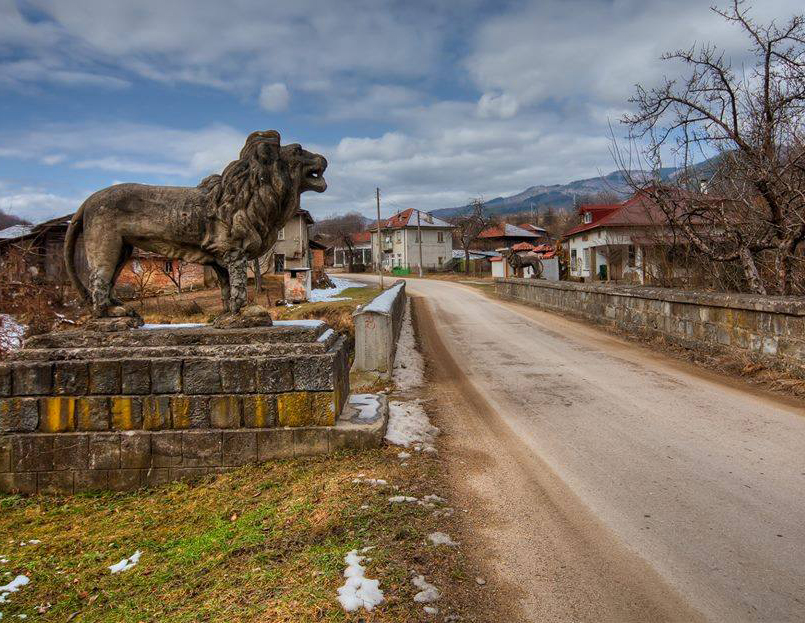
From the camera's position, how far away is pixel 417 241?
6325 cm

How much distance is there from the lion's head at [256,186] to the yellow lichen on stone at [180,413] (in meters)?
1.54

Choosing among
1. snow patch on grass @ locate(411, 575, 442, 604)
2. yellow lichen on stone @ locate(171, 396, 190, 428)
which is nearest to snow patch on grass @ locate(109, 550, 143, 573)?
yellow lichen on stone @ locate(171, 396, 190, 428)

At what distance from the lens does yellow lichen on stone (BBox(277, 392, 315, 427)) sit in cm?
457

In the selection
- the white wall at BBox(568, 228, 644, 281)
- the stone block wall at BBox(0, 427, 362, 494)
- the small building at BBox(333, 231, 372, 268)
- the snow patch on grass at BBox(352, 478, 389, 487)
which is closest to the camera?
the snow patch on grass at BBox(352, 478, 389, 487)

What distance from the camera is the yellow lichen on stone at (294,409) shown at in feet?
15.0

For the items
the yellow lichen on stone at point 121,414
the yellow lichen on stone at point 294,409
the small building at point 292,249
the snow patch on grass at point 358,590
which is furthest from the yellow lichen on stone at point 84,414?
the small building at point 292,249

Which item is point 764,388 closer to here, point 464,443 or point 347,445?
point 464,443

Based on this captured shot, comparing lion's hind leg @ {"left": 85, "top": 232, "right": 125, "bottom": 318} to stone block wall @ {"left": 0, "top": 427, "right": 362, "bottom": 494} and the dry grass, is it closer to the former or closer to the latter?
stone block wall @ {"left": 0, "top": 427, "right": 362, "bottom": 494}

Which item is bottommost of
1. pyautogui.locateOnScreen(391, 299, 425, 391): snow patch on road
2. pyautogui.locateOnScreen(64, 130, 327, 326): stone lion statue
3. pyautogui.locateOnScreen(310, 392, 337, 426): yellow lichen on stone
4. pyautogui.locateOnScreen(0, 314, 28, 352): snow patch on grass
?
pyautogui.locateOnScreen(391, 299, 425, 391): snow patch on road

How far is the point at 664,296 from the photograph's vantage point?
390 inches

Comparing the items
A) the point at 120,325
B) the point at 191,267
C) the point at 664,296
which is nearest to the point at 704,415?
the point at 664,296

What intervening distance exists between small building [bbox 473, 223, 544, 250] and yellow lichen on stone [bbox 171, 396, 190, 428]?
6582 centimetres

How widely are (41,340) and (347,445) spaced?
2980 millimetres

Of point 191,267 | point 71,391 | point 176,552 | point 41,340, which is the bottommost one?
point 176,552
